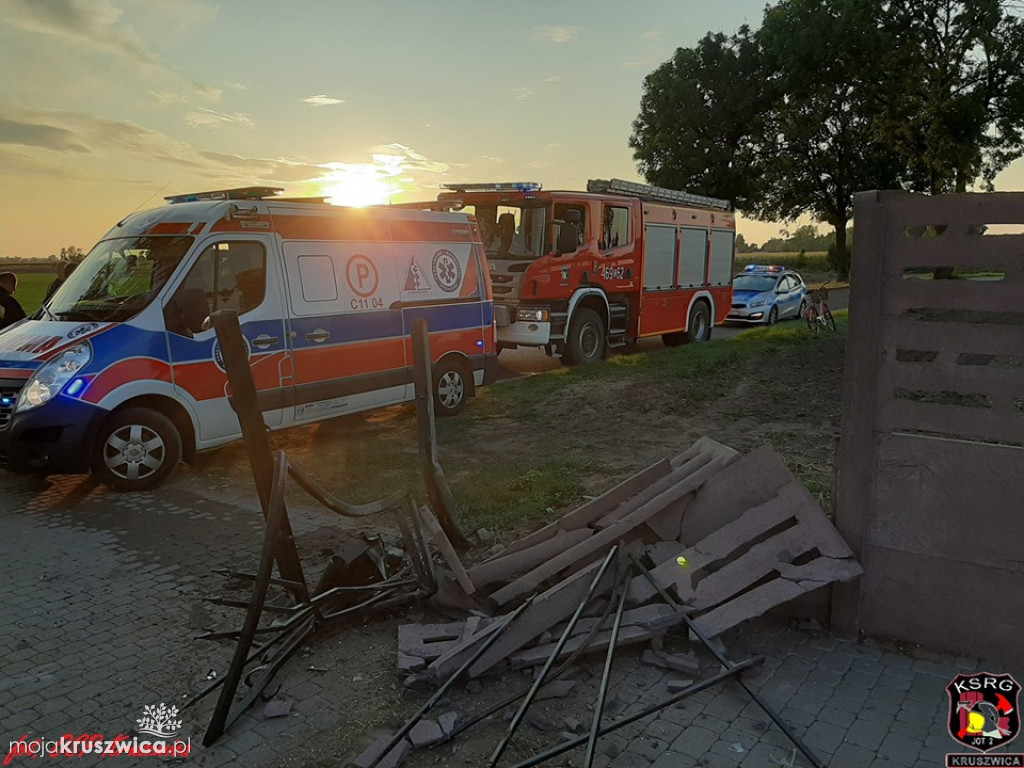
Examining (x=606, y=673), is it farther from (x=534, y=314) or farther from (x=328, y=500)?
(x=534, y=314)

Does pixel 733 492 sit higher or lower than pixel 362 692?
higher

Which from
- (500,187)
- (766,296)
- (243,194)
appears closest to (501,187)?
(500,187)

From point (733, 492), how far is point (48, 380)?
5.43 metres

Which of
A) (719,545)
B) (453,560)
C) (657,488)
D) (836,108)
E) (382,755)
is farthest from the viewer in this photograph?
(836,108)

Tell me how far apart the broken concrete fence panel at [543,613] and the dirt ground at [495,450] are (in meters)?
0.13

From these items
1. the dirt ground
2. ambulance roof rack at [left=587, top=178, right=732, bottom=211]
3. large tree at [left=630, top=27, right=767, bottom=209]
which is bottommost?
the dirt ground

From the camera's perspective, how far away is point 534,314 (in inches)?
488

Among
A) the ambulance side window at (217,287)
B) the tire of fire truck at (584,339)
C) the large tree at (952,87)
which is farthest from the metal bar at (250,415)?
the large tree at (952,87)

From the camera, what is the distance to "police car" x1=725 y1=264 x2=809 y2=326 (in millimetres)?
21719

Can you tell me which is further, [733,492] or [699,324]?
[699,324]

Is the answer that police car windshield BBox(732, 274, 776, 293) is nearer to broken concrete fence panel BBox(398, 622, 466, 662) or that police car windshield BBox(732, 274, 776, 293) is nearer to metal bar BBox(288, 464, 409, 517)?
metal bar BBox(288, 464, 409, 517)

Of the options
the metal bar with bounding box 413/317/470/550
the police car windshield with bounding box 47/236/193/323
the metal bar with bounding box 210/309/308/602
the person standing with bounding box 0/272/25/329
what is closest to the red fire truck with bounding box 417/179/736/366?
the police car windshield with bounding box 47/236/193/323

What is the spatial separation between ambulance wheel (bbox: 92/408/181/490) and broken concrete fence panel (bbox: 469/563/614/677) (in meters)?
4.25

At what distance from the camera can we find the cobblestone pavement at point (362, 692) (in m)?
3.20
